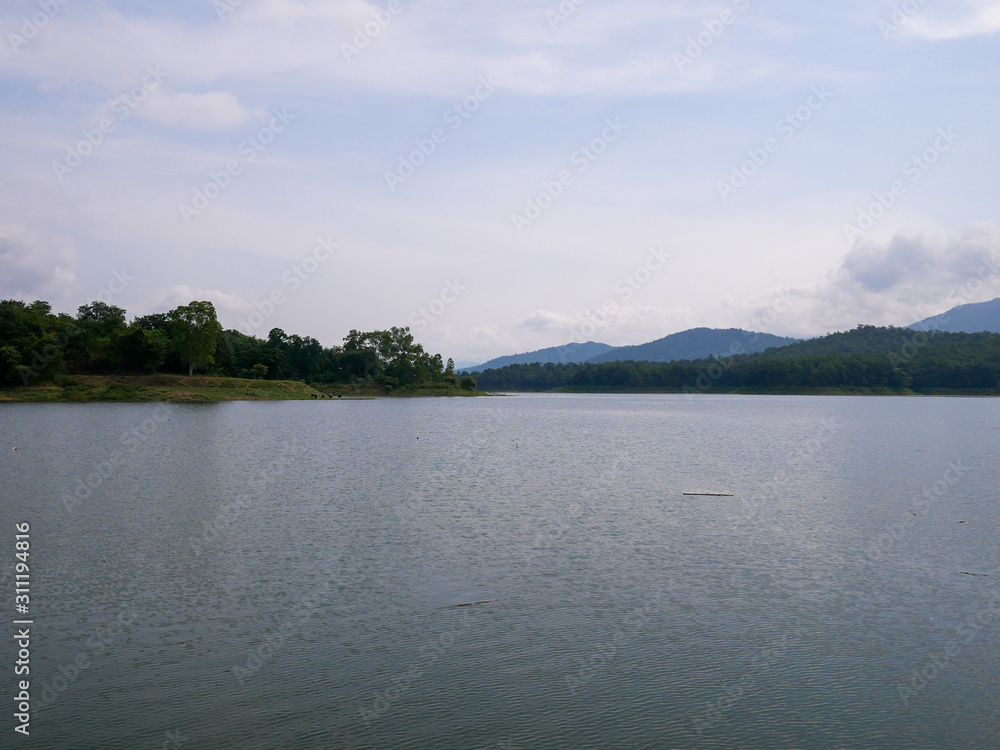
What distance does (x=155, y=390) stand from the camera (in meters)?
96.1

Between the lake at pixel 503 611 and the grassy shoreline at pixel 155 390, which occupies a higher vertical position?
the grassy shoreline at pixel 155 390

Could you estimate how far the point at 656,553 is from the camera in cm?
1673

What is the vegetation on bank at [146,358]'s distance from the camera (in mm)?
90125

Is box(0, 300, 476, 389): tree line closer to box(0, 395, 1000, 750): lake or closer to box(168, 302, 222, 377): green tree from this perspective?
box(168, 302, 222, 377): green tree

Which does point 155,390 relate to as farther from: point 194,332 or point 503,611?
point 503,611

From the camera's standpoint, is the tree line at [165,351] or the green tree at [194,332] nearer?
the tree line at [165,351]

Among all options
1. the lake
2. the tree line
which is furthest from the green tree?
the lake

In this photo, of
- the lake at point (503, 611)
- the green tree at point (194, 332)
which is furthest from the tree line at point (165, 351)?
the lake at point (503, 611)

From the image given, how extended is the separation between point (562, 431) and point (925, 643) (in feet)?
149

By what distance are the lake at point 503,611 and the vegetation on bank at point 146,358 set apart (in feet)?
233

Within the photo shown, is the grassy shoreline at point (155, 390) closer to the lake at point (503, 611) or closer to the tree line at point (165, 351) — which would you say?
the tree line at point (165, 351)

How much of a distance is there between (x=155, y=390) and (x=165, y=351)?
399 inches

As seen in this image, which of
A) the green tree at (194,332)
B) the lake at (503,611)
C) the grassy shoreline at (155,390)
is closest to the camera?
the lake at (503,611)

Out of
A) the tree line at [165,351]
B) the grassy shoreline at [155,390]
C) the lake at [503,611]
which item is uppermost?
the tree line at [165,351]
